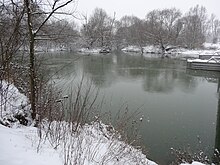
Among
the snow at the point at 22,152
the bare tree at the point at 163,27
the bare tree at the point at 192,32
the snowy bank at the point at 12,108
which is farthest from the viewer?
the bare tree at the point at 192,32

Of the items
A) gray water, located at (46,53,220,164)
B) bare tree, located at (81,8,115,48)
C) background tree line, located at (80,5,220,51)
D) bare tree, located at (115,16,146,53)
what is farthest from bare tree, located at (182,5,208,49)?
bare tree, located at (81,8,115,48)

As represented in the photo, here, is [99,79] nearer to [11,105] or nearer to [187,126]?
[187,126]

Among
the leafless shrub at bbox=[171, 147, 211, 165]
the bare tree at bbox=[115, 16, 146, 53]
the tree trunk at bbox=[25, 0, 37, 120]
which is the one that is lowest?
the leafless shrub at bbox=[171, 147, 211, 165]

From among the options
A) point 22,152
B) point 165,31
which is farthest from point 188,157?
point 165,31

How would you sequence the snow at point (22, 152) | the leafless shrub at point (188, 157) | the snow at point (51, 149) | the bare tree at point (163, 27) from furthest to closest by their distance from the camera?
the bare tree at point (163, 27), the leafless shrub at point (188, 157), the snow at point (51, 149), the snow at point (22, 152)

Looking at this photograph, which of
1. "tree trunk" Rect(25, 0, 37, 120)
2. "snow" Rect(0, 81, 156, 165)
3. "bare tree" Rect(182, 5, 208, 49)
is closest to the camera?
"snow" Rect(0, 81, 156, 165)

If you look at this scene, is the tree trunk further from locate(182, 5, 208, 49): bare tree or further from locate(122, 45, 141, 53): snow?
locate(182, 5, 208, 49): bare tree

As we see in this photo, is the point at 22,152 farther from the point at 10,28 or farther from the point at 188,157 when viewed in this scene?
the point at 188,157

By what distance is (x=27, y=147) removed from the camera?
Answer: 3.15 meters

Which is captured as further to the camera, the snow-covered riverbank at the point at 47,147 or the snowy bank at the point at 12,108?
the snowy bank at the point at 12,108

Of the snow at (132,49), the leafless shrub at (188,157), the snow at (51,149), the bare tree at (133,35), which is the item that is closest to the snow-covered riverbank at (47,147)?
the snow at (51,149)

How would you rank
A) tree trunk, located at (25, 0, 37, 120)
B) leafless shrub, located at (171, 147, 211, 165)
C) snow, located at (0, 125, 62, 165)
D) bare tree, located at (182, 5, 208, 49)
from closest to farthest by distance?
snow, located at (0, 125, 62, 165), tree trunk, located at (25, 0, 37, 120), leafless shrub, located at (171, 147, 211, 165), bare tree, located at (182, 5, 208, 49)

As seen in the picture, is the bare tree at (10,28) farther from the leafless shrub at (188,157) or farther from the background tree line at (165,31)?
the background tree line at (165,31)

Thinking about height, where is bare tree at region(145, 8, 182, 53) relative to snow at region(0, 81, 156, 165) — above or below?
above
